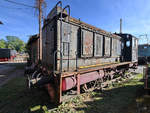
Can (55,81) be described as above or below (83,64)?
below

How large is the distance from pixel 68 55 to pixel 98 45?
2319 mm

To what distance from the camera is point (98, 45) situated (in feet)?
17.7

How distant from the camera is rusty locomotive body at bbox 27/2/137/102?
320 centimetres

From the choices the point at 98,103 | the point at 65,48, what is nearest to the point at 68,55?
the point at 65,48

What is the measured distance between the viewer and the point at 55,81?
10.3 ft

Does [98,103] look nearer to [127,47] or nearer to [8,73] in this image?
[127,47]

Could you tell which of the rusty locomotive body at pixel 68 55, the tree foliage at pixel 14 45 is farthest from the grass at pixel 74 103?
the tree foliage at pixel 14 45

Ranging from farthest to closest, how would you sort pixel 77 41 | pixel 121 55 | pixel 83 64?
pixel 121 55 < pixel 83 64 < pixel 77 41

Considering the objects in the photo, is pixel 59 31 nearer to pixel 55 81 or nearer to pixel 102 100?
pixel 55 81

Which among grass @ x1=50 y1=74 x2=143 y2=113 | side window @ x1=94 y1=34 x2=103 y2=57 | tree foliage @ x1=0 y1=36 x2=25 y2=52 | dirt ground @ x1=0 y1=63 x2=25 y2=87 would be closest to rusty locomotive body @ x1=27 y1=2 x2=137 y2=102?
side window @ x1=94 y1=34 x2=103 y2=57

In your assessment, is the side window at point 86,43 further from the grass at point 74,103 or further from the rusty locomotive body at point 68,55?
the grass at point 74,103

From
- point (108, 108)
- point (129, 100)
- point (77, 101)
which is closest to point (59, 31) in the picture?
point (77, 101)

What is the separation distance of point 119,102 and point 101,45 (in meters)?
3.15

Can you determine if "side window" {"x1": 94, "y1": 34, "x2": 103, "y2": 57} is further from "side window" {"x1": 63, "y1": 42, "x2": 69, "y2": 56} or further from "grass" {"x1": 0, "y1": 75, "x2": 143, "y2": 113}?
"grass" {"x1": 0, "y1": 75, "x2": 143, "y2": 113}
